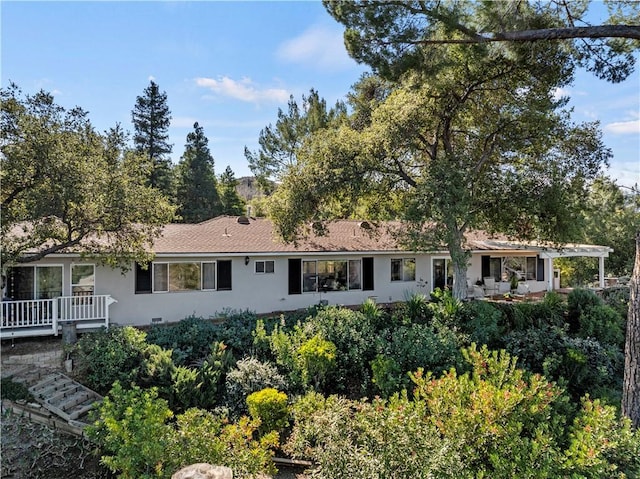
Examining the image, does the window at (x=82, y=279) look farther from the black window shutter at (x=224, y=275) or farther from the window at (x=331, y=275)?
the window at (x=331, y=275)

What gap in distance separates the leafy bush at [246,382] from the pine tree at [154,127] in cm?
3076

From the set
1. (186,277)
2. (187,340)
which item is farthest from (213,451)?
(186,277)

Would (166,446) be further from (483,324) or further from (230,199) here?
(230,199)

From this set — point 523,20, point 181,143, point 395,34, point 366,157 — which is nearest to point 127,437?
point 366,157

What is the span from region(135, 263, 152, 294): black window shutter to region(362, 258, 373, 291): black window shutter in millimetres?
8616

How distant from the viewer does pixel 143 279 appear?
1295cm

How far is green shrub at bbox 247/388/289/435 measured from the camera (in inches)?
296

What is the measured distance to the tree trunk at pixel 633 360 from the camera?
24.8ft

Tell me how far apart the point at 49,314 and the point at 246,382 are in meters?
6.97

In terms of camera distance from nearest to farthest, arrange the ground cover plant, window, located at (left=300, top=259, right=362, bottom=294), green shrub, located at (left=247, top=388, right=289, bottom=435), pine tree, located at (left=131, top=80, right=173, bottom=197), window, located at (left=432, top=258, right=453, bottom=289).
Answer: the ground cover plant
green shrub, located at (left=247, top=388, right=289, bottom=435)
window, located at (left=300, top=259, right=362, bottom=294)
window, located at (left=432, top=258, right=453, bottom=289)
pine tree, located at (left=131, top=80, right=173, bottom=197)

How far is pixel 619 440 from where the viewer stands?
5.20 m

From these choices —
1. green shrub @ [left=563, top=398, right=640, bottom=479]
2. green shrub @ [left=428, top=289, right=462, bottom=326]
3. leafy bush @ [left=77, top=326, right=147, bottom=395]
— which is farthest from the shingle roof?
green shrub @ [left=563, top=398, right=640, bottom=479]

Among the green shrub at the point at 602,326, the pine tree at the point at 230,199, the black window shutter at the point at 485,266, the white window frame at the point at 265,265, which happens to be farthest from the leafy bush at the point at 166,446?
the pine tree at the point at 230,199

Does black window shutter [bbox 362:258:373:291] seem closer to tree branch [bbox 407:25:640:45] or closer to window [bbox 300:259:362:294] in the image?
window [bbox 300:259:362:294]
